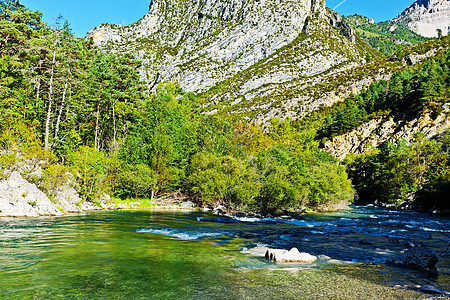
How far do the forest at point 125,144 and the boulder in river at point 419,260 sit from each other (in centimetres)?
2131

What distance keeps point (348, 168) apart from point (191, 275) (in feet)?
299

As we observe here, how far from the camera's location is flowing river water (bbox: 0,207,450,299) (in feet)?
27.5

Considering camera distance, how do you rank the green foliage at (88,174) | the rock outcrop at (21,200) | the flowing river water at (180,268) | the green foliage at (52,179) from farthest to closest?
the green foliage at (88,174) → the green foliage at (52,179) → the rock outcrop at (21,200) → the flowing river water at (180,268)

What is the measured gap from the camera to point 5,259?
427 inches

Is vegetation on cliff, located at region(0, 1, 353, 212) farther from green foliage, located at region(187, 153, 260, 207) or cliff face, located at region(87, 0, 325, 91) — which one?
cliff face, located at region(87, 0, 325, 91)

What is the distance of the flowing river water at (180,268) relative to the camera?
838cm

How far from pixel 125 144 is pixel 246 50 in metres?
138

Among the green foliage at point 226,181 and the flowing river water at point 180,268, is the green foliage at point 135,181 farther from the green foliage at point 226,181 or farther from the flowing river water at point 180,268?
the flowing river water at point 180,268

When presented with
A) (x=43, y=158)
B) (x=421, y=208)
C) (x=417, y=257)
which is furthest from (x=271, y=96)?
(x=417, y=257)

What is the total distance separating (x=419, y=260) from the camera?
40.6ft

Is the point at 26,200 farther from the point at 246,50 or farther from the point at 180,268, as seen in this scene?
the point at 246,50

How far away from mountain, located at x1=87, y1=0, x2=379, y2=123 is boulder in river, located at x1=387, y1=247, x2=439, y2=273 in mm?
118367

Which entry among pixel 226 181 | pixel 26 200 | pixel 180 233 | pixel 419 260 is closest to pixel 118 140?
pixel 226 181

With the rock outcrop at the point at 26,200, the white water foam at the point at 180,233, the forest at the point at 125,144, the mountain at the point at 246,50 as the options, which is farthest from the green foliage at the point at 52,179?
the mountain at the point at 246,50
